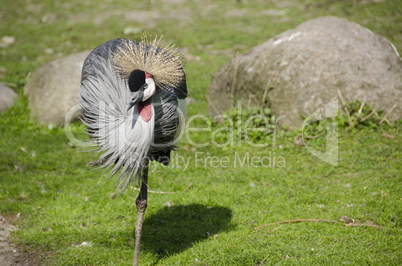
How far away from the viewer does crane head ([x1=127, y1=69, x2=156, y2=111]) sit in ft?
11.6

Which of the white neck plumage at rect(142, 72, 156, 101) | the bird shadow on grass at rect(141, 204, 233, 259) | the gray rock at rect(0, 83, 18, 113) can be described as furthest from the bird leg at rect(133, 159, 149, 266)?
the gray rock at rect(0, 83, 18, 113)

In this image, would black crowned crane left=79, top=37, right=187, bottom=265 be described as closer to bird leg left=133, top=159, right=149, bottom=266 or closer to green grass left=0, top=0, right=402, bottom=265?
bird leg left=133, top=159, right=149, bottom=266

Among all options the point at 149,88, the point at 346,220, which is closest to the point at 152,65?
the point at 149,88

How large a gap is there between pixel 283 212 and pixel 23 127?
5085 mm

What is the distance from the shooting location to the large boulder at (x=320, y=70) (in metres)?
6.70

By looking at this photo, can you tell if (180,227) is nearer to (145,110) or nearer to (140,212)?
(140,212)

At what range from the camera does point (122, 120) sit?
3762 mm

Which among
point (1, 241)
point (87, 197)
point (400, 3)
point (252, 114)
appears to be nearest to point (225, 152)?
point (252, 114)

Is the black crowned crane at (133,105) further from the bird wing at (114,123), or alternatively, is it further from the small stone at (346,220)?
the small stone at (346,220)

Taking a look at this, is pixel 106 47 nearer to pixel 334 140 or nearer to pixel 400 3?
pixel 334 140

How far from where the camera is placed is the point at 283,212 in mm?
5168

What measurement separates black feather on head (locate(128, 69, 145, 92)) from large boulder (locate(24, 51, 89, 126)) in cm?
431

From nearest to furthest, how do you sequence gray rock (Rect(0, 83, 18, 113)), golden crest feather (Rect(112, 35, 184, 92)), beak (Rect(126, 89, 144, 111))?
beak (Rect(126, 89, 144, 111)) < golden crest feather (Rect(112, 35, 184, 92)) < gray rock (Rect(0, 83, 18, 113))

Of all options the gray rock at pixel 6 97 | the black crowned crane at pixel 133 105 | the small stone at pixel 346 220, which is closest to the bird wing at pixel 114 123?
the black crowned crane at pixel 133 105
